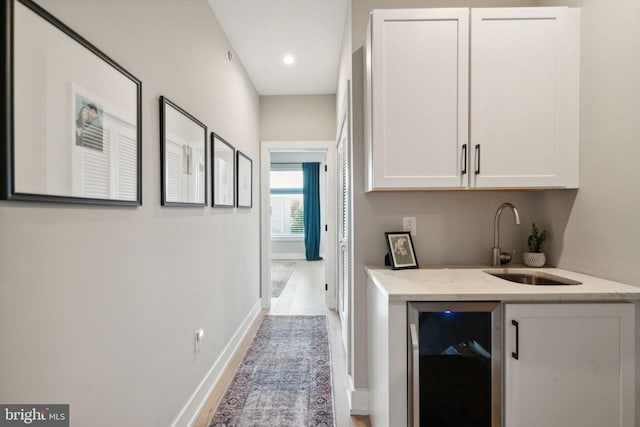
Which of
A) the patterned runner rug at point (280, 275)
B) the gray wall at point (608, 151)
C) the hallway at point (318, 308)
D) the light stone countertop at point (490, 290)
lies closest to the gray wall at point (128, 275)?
the hallway at point (318, 308)

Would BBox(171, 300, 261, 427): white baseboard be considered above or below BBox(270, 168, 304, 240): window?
below

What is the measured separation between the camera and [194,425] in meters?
1.81

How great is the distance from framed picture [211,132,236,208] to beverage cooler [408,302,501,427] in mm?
1678

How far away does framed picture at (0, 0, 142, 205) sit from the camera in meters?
0.79

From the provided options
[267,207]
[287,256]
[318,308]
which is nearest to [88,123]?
[267,207]


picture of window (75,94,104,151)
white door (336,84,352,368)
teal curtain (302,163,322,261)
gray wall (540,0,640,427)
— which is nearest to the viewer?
picture of window (75,94,104,151)

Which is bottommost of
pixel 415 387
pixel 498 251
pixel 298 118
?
pixel 415 387

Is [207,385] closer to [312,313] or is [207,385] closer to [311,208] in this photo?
[312,313]

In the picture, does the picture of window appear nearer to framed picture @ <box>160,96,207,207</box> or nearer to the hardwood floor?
framed picture @ <box>160,96,207,207</box>

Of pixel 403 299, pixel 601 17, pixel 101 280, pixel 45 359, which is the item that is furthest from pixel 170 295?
pixel 601 17

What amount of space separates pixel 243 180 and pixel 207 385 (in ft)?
6.05

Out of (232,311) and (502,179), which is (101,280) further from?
(502,179)

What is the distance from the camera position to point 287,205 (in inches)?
313

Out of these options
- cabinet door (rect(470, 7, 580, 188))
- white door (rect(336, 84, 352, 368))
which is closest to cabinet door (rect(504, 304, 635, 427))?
cabinet door (rect(470, 7, 580, 188))
